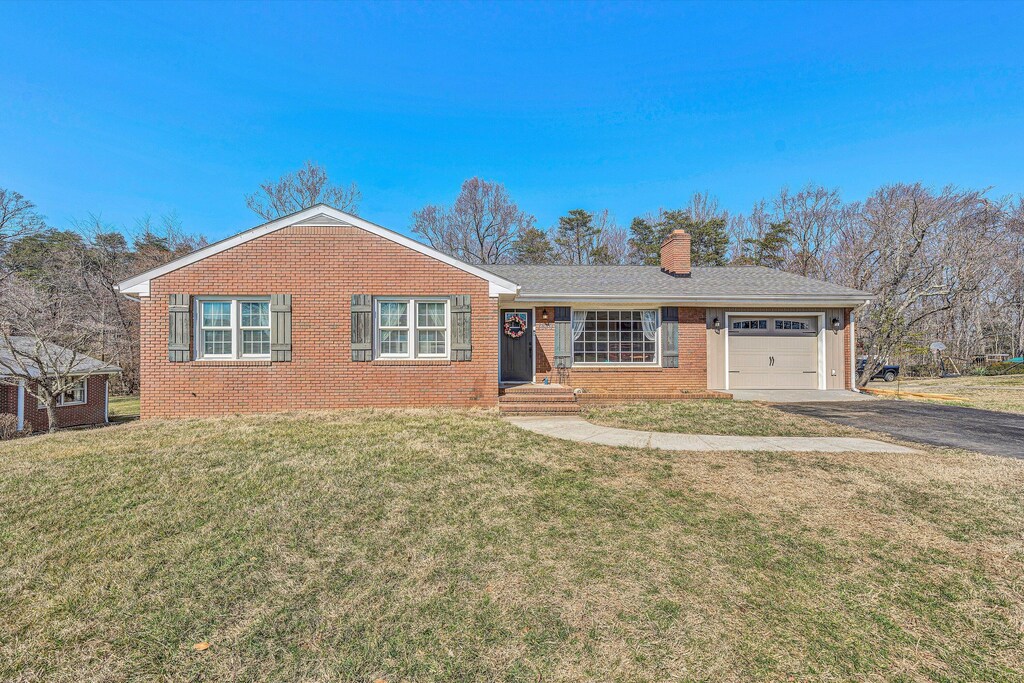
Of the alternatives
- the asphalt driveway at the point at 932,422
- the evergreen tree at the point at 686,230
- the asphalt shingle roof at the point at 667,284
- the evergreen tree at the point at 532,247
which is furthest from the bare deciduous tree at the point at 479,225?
the asphalt driveway at the point at 932,422

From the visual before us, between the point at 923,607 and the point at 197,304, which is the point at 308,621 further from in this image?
the point at 197,304

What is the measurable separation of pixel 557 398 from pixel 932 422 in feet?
22.4

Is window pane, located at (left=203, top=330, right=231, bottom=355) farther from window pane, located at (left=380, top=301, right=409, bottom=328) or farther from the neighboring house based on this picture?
the neighboring house

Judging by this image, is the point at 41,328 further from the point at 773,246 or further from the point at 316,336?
the point at 773,246

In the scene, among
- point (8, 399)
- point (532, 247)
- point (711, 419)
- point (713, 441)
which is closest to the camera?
point (713, 441)

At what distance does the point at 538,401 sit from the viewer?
9.62 metres

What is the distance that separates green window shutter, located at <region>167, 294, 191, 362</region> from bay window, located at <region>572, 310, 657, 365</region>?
30.2 ft

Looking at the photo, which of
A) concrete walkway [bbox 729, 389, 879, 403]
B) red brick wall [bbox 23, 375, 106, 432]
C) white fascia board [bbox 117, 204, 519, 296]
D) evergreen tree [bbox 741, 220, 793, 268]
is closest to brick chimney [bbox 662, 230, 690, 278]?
concrete walkway [bbox 729, 389, 879, 403]

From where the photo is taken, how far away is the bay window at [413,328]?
10.0 metres

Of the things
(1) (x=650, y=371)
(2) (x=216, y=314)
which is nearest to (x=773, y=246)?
(1) (x=650, y=371)

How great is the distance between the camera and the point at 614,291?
12.5 meters

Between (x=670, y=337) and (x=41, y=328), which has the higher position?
(x=41, y=328)

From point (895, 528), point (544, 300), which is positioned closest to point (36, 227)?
point (544, 300)

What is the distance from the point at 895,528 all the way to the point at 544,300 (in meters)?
9.17
